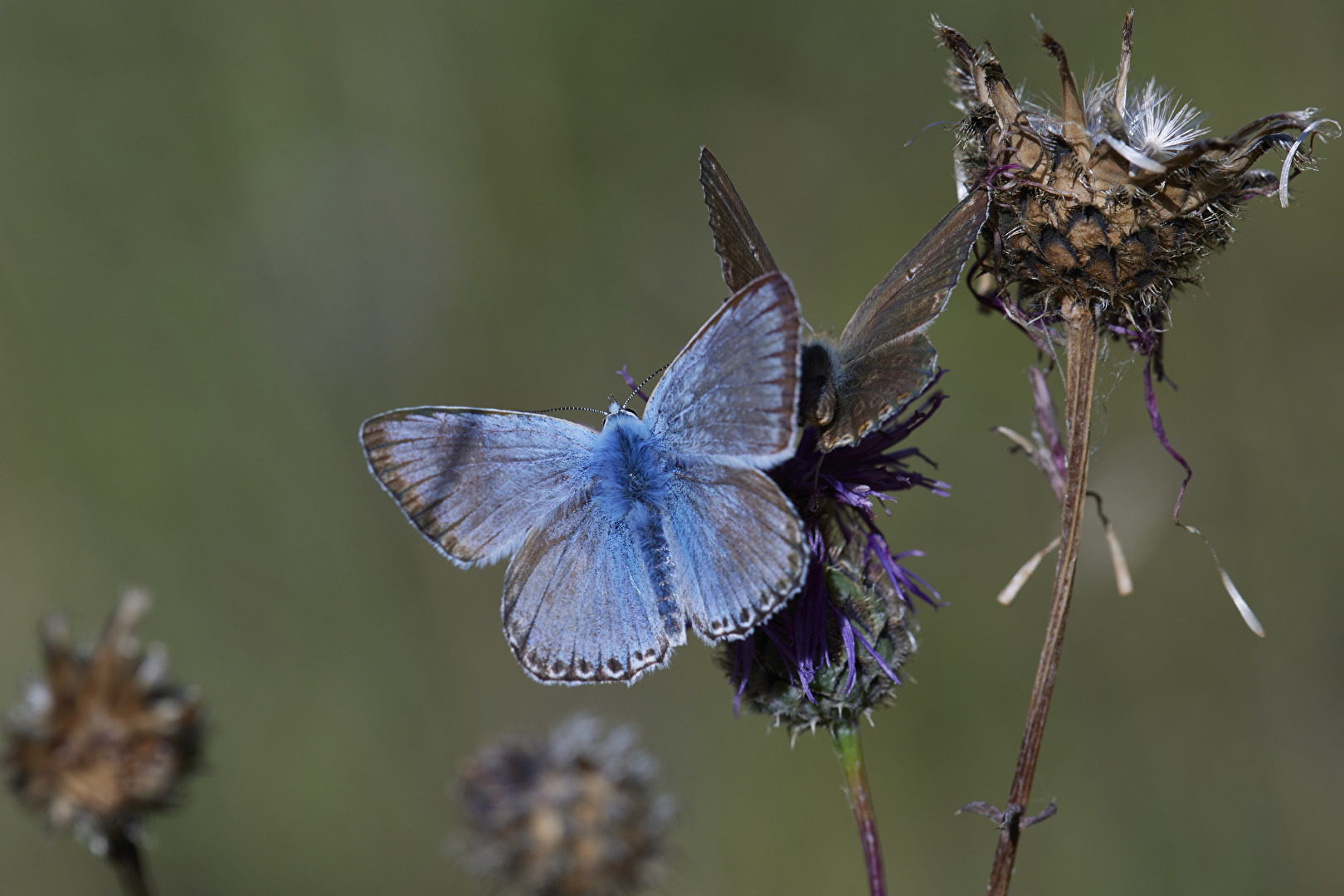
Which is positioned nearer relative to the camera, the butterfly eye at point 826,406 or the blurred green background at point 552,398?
the butterfly eye at point 826,406

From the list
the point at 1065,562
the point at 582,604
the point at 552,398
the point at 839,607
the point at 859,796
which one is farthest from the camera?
the point at 552,398

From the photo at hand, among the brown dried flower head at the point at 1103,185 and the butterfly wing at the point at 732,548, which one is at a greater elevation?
the brown dried flower head at the point at 1103,185

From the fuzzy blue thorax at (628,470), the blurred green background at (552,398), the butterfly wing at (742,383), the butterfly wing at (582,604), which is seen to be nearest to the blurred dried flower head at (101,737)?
the butterfly wing at (582,604)

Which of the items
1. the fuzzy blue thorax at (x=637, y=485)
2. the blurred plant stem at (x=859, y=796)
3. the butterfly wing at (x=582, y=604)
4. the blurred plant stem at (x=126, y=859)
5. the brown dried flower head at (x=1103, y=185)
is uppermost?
A: the brown dried flower head at (x=1103, y=185)

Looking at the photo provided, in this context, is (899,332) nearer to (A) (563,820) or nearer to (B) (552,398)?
(A) (563,820)

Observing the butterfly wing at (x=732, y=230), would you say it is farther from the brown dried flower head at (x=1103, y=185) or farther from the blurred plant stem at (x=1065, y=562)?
the blurred plant stem at (x=1065, y=562)

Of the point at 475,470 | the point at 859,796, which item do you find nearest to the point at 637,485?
the point at 475,470
